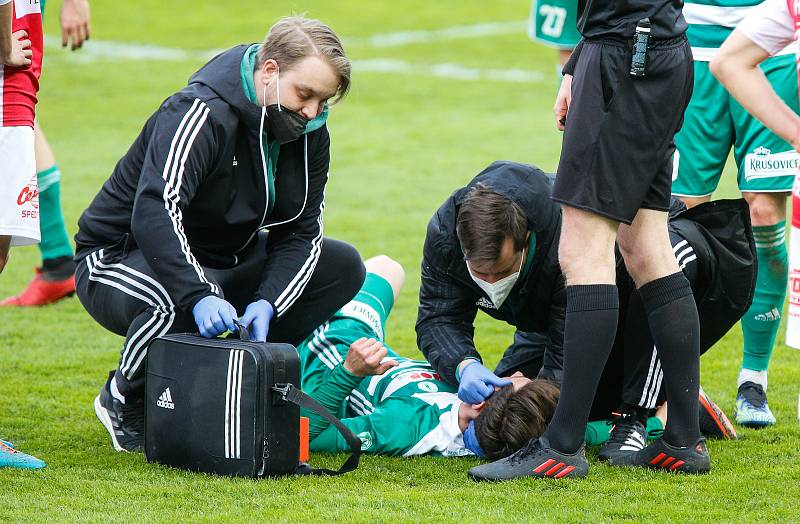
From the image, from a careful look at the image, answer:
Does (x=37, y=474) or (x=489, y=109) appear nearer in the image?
(x=37, y=474)

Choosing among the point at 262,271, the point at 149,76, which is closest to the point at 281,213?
the point at 262,271

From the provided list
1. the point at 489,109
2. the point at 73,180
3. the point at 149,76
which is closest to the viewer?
the point at 73,180

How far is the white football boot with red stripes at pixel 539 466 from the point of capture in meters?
3.64

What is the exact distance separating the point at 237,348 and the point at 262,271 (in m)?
0.93

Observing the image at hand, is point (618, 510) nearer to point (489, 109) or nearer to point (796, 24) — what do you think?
point (796, 24)

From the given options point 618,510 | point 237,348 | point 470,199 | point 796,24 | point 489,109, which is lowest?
point 489,109

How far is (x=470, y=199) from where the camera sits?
394 cm

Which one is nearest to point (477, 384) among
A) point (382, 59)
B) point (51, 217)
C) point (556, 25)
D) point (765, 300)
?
point (765, 300)

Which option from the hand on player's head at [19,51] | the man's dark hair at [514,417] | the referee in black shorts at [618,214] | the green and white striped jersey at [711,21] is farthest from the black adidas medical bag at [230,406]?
the green and white striped jersey at [711,21]

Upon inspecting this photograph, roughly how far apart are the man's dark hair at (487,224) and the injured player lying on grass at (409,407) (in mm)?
500

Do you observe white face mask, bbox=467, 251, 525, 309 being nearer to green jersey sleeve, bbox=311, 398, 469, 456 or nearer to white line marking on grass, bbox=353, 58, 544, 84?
green jersey sleeve, bbox=311, 398, 469, 456

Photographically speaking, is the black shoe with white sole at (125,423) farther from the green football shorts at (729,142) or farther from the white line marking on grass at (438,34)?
the white line marking on grass at (438,34)

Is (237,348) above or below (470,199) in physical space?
below

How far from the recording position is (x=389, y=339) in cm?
604
